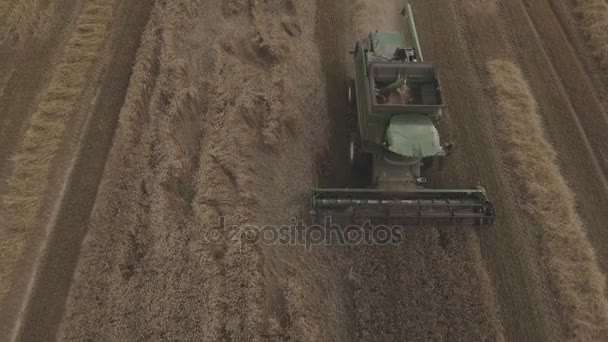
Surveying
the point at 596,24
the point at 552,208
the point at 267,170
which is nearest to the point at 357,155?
the point at 267,170

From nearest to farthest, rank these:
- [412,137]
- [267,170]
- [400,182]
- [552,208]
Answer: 1. [412,137]
2. [400,182]
3. [552,208]
4. [267,170]

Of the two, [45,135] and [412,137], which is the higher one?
[45,135]

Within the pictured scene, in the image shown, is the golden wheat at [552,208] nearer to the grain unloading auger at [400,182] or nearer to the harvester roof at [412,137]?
the grain unloading auger at [400,182]

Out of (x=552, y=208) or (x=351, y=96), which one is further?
(x=351, y=96)

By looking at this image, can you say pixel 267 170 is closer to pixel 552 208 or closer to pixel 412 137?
pixel 412 137

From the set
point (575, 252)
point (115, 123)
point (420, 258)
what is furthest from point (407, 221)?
point (115, 123)

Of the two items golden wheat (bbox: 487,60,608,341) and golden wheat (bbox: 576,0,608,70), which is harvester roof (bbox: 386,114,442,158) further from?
golden wheat (bbox: 576,0,608,70)

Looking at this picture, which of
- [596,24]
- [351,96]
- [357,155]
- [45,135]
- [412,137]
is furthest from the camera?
[596,24]

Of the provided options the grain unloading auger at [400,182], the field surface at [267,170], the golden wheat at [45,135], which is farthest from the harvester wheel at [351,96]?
the golden wheat at [45,135]
